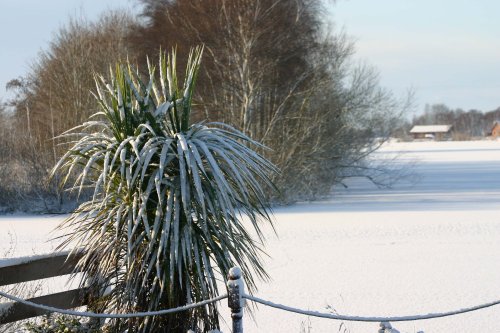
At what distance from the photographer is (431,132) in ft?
438

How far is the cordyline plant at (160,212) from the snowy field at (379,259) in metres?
1.09

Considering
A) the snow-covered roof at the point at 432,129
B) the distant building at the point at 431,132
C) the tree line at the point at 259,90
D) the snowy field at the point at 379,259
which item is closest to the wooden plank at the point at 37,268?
the snowy field at the point at 379,259

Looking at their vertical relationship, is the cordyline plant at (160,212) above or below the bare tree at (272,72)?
below

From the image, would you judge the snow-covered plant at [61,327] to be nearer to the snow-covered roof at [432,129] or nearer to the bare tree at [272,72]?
the bare tree at [272,72]

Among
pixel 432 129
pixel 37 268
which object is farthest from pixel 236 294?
pixel 432 129

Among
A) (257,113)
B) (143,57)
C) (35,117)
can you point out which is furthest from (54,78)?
(257,113)

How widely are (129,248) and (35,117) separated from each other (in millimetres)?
27720

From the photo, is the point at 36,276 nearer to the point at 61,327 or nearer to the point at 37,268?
the point at 37,268

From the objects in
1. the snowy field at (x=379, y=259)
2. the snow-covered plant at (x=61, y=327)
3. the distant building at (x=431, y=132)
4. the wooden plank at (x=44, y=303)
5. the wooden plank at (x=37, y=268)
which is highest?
the distant building at (x=431, y=132)

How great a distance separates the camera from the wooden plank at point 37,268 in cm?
493

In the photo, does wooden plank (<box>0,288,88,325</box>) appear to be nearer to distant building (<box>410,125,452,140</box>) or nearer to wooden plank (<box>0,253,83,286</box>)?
wooden plank (<box>0,253,83,286</box>)

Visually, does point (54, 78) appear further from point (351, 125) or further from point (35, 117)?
point (351, 125)

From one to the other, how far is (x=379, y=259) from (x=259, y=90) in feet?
39.4

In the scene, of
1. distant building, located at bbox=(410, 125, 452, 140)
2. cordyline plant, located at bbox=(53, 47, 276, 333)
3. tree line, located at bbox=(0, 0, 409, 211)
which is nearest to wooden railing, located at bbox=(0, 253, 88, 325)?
cordyline plant, located at bbox=(53, 47, 276, 333)
